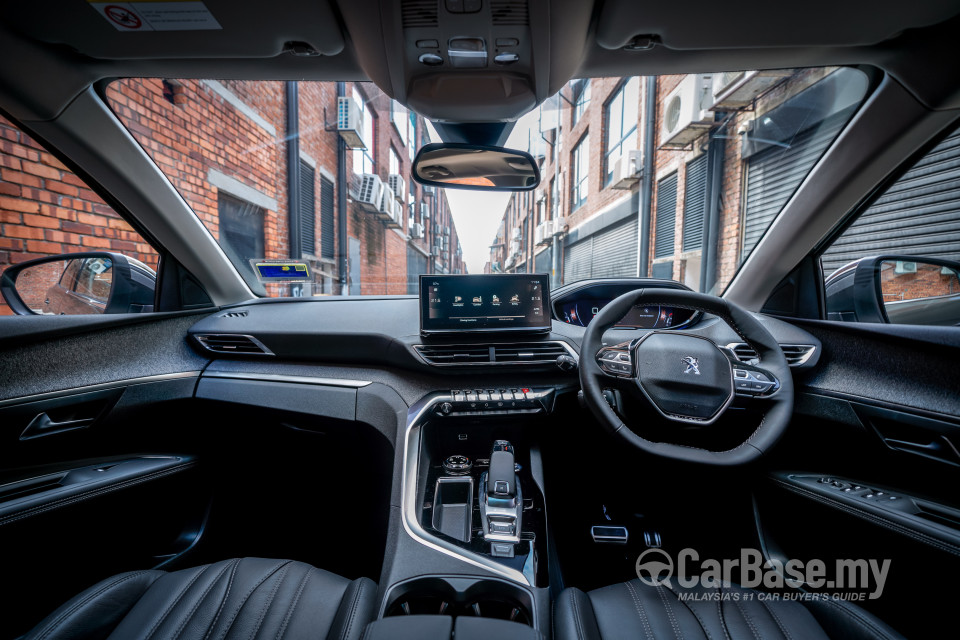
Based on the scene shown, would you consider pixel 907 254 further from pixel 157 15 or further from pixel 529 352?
pixel 157 15

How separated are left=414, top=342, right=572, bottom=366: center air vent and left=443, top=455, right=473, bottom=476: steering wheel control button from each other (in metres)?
0.47

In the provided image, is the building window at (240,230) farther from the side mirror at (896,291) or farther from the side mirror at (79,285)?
the side mirror at (896,291)

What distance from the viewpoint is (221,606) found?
49.6 inches

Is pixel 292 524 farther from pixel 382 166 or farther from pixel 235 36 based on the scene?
pixel 382 166

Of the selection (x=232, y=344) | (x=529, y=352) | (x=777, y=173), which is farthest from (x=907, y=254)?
(x=232, y=344)

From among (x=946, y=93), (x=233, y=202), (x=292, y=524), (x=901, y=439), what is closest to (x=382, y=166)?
(x=233, y=202)

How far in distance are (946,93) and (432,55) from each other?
1.93 meters

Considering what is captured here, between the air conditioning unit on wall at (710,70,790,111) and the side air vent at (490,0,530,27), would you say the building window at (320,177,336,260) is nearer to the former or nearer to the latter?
the side air vent at (490,0,530,27)

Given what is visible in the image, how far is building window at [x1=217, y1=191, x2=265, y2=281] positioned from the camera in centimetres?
253

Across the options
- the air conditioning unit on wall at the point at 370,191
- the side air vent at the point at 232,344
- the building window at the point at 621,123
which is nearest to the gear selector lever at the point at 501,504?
the side air vent at the point at 232,344

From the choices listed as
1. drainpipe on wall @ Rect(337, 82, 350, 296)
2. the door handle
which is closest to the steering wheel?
the door handle

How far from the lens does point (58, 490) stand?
1.50 m

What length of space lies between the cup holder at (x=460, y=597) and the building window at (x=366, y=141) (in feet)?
7.93

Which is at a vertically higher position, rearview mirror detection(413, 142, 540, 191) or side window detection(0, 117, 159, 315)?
rearview mirror detection(413, 142, 540, 191)
